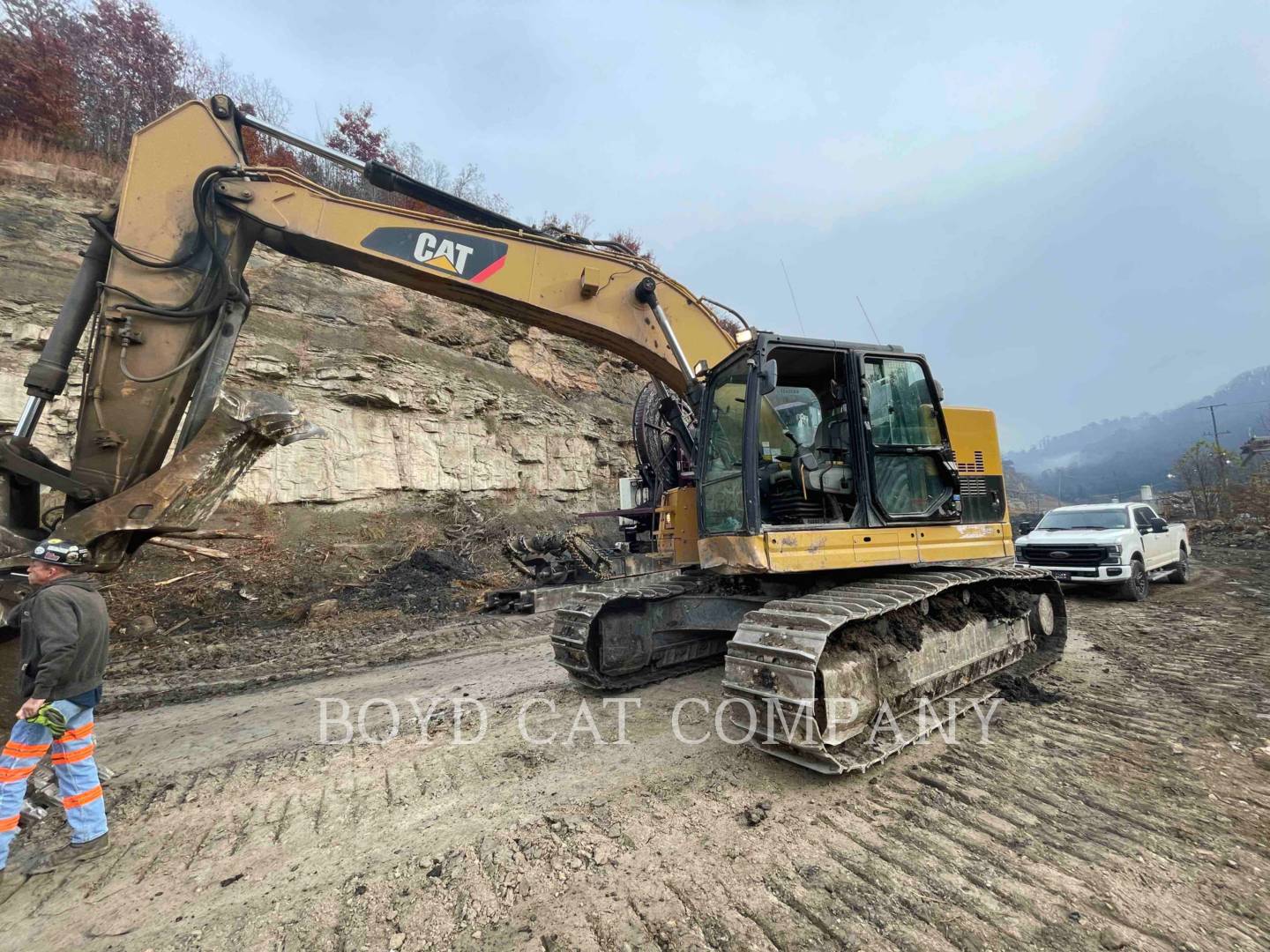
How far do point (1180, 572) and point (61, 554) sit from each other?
1444 cm

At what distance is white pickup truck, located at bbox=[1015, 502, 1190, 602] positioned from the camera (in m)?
8.53

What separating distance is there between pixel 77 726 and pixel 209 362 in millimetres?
2156

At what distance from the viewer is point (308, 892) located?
2.40 m

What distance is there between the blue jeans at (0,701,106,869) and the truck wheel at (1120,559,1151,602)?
11.2m

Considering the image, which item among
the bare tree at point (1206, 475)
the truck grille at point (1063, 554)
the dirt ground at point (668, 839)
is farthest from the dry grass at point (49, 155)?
the bare tree at point (1206, 475)

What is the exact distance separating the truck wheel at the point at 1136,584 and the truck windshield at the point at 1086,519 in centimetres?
66

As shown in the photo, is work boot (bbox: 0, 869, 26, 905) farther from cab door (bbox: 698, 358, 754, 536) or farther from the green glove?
cab door (bbox: 698, 358, 754, 536)

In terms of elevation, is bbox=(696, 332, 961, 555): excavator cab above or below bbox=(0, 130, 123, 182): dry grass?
below

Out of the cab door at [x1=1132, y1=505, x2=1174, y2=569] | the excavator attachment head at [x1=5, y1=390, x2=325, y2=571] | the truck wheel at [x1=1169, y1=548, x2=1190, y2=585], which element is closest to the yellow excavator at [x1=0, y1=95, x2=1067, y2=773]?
the excavator attachment head at [x1=5, y1=390, x2=325, y2=571]

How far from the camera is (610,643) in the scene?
4684 millimetres

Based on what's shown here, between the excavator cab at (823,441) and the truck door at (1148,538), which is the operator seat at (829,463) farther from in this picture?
the truck door at (1148,538)

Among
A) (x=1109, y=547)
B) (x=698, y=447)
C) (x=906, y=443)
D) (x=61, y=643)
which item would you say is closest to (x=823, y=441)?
(x=906, y=443)

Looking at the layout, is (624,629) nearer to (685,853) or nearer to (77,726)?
(685,853)

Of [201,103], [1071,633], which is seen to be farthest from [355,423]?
[1071,633]
